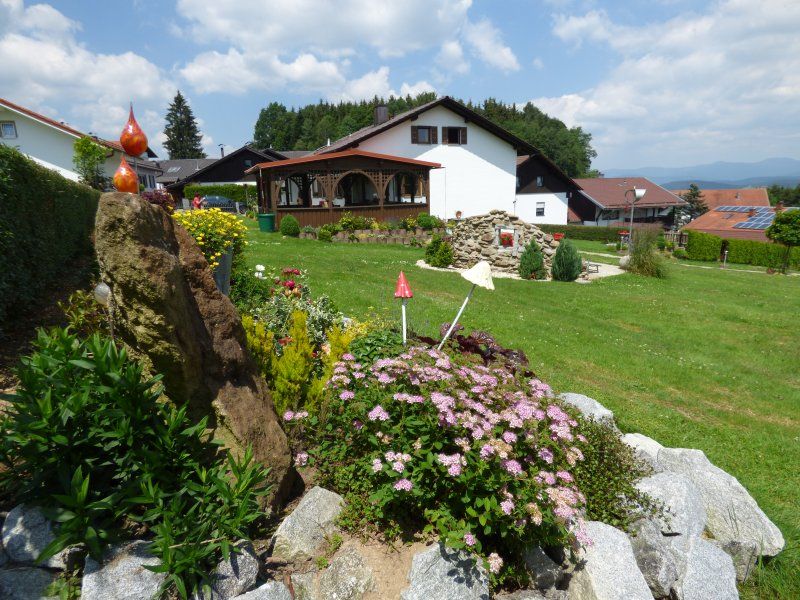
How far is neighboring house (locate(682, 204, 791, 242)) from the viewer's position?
43062mm

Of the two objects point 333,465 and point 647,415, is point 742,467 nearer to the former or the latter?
point 647,415

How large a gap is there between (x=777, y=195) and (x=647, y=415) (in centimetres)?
9727

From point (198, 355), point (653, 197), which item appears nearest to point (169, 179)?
point (653, 197)

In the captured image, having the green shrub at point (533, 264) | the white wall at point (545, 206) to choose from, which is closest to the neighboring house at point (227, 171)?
the white wall at point (545, 206)

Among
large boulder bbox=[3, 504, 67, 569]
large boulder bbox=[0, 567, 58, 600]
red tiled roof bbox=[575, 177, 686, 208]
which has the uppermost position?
red tiled roof bbox=[575, 177, 686, 208]

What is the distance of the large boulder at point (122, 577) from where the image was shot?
7.46 feet

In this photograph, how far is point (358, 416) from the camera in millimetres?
3223

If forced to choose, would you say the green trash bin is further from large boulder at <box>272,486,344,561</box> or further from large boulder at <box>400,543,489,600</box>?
large boulder at <box>400,543,489,600</box>

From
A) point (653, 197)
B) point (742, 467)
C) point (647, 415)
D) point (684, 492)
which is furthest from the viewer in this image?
point (653, 197)

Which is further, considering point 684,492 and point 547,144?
point 547,144

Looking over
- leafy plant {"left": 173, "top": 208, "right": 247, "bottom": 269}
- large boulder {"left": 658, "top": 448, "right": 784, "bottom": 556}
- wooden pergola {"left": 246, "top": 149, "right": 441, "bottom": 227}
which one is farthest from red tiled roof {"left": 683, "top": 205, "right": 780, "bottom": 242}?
leafy plant {"left": 173, "top": 208, "right": 247, "bottom": 269}

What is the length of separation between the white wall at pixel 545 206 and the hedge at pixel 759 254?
14.9 metres

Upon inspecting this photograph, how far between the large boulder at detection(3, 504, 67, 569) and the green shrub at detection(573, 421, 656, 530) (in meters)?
3.47

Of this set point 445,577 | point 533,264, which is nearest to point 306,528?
point 445,577
